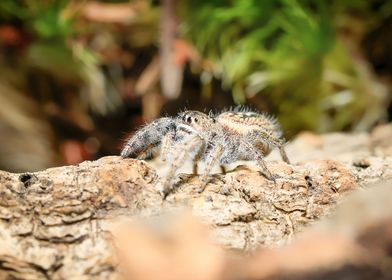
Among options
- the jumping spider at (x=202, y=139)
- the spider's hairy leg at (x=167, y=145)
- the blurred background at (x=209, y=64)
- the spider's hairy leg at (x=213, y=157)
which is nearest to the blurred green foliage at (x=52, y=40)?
the blurred background at (x=209, y=64)

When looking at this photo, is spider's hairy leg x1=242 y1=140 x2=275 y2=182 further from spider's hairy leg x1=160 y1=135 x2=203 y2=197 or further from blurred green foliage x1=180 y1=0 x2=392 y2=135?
blurred green foliage x1=180 y1=0 x2=392 y2=135

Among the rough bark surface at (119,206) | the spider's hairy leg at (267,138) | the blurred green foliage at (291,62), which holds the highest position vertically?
the blurred green foliage at (291,62)

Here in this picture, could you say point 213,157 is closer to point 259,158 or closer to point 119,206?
point 259,158

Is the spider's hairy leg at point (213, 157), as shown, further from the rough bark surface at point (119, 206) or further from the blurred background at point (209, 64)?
the blurred background at point (209, 64)

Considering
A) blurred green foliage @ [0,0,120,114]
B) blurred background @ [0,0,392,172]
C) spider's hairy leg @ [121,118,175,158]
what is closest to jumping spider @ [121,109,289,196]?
spider's hairy leg @ [121,118,175,158]

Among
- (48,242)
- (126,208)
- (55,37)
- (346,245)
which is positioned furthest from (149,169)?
(55,37)

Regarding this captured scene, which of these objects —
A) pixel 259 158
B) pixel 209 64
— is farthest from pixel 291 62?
pixel 259 158
